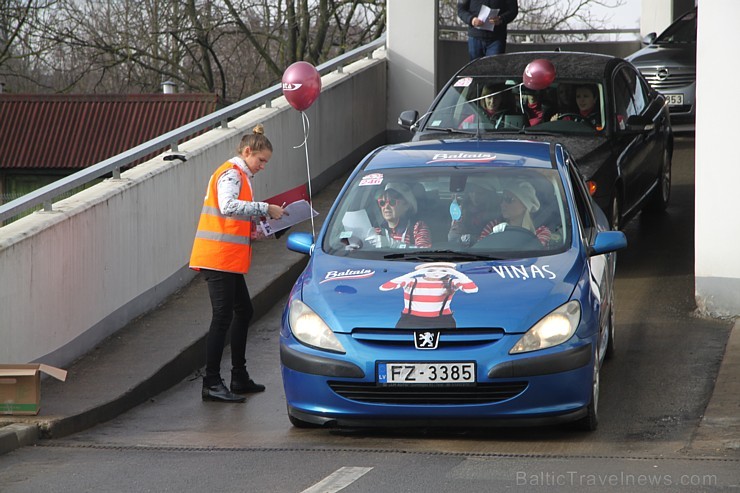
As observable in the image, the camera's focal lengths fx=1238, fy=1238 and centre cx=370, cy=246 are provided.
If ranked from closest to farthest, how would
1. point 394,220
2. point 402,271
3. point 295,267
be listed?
1. point 402,271
2. point 394,220
3. point 295,267

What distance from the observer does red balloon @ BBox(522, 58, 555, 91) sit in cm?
1135

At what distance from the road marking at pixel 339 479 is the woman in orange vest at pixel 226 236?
2.22 m

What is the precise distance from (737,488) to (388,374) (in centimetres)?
185

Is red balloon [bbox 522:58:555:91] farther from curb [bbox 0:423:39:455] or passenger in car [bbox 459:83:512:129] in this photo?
curb [bbox 0:423:39:455]

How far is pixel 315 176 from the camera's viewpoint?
1450cm

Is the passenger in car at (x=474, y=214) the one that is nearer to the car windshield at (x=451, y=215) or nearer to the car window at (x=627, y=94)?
the car windshield at (x=451, y=215)

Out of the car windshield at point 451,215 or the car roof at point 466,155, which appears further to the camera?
the car roof at point 466,155

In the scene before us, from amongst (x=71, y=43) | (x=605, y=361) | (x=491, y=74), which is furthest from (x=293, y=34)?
(x=605, y=361)

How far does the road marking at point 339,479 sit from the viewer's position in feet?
18.8

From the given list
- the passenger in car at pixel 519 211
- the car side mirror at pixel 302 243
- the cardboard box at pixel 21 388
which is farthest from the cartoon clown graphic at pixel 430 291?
the cardboard box at pixel 21 388

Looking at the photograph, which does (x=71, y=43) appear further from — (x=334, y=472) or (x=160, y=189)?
(x=334, y=472)

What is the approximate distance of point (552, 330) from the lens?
6559 millimetres

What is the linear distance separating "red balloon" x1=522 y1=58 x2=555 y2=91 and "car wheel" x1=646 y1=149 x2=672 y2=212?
6.91 feet

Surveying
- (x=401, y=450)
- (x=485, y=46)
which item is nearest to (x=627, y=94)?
(x=485, y=46)
